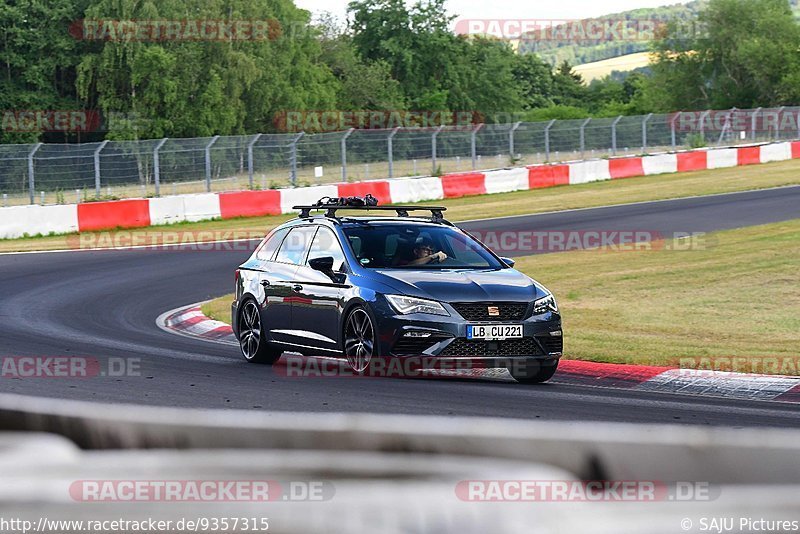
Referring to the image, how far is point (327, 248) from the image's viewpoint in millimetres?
11828

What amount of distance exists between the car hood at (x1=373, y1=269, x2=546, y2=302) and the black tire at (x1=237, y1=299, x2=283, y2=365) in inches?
70.6

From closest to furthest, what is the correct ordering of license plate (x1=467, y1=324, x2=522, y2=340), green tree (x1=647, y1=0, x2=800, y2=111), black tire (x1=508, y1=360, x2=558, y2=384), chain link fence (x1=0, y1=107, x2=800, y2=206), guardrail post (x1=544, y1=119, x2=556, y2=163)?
license plate (x1=467, y1=324, x2=522, y2=340)
black tire (x1=508, y1=360, x2=558, y2=384)
chain link fence (x1=0, y1=107, x2=800, y2=206)
guardrail post (x1=544, y1=119, x2=556, y2=163)
green tree (x1=647, y1=0, x2=800, y2=111)

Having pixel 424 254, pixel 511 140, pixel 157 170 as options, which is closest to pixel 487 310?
pixel 424 254

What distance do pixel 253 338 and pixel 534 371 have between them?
9.96 ft

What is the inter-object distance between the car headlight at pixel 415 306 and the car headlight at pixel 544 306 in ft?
2.67

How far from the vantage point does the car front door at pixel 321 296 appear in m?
11.2

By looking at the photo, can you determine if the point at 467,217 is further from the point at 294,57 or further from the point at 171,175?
the point at 294,57

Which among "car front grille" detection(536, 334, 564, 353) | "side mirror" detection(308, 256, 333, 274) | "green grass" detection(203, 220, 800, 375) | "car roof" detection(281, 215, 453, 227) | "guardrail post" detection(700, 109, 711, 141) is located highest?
"guardrail post" detection(700, 109, 711, 141)

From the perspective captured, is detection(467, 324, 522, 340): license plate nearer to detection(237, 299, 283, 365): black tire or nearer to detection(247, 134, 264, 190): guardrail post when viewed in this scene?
detection(237, 299, 283, 365): black tire

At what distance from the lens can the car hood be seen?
10.5 m

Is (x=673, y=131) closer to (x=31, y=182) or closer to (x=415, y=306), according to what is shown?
(x=31, y=182)

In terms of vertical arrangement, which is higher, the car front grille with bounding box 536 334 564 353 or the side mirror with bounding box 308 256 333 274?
the side mirror with bounding box 308 256 333 274

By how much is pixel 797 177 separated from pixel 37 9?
4575cm

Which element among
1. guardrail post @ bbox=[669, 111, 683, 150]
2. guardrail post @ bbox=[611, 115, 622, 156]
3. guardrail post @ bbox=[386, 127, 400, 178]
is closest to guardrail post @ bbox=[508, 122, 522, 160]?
guardrail post @ bbox=[611, 115, 622, 156]
